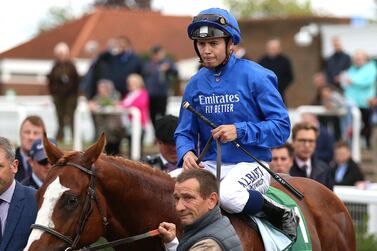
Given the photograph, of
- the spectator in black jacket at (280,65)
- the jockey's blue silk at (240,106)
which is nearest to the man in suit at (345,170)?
the spectator in black jacket at (280,65)

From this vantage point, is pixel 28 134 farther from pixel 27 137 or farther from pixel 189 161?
Answer: pixel 189 161

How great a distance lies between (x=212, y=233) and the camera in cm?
509

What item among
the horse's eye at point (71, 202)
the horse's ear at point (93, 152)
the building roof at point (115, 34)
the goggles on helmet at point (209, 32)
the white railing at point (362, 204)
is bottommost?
the white railing at point (362, 204)

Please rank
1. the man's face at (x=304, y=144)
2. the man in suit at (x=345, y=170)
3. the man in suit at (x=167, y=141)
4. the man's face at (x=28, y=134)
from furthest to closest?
the man in suit at (x=345, y=170) < the man's face at (x=304, y=144) < the man's face at (x=28, y=134) < the man in suit at (x=167, y=141)

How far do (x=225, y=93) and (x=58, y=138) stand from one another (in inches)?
443

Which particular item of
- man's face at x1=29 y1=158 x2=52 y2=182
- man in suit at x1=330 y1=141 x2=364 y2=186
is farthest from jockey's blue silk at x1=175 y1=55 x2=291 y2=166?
man in suit at x1=330 y1=141 x2=364 y2=186

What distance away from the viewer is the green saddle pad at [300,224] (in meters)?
6.31

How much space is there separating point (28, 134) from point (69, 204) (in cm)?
405

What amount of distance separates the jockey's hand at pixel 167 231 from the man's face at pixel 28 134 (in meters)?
3.86

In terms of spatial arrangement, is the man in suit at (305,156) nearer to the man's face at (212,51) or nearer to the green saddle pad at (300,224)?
the green saddle pad at (300,224)

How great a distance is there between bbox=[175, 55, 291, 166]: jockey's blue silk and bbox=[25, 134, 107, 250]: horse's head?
840 millimetres

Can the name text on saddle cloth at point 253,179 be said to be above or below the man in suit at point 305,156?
above

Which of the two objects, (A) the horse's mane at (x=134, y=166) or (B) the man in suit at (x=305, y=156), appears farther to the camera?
(B) the man in suit at (x=305, y=156)

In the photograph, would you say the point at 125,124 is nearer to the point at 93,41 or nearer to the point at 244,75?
the point at 244,75
